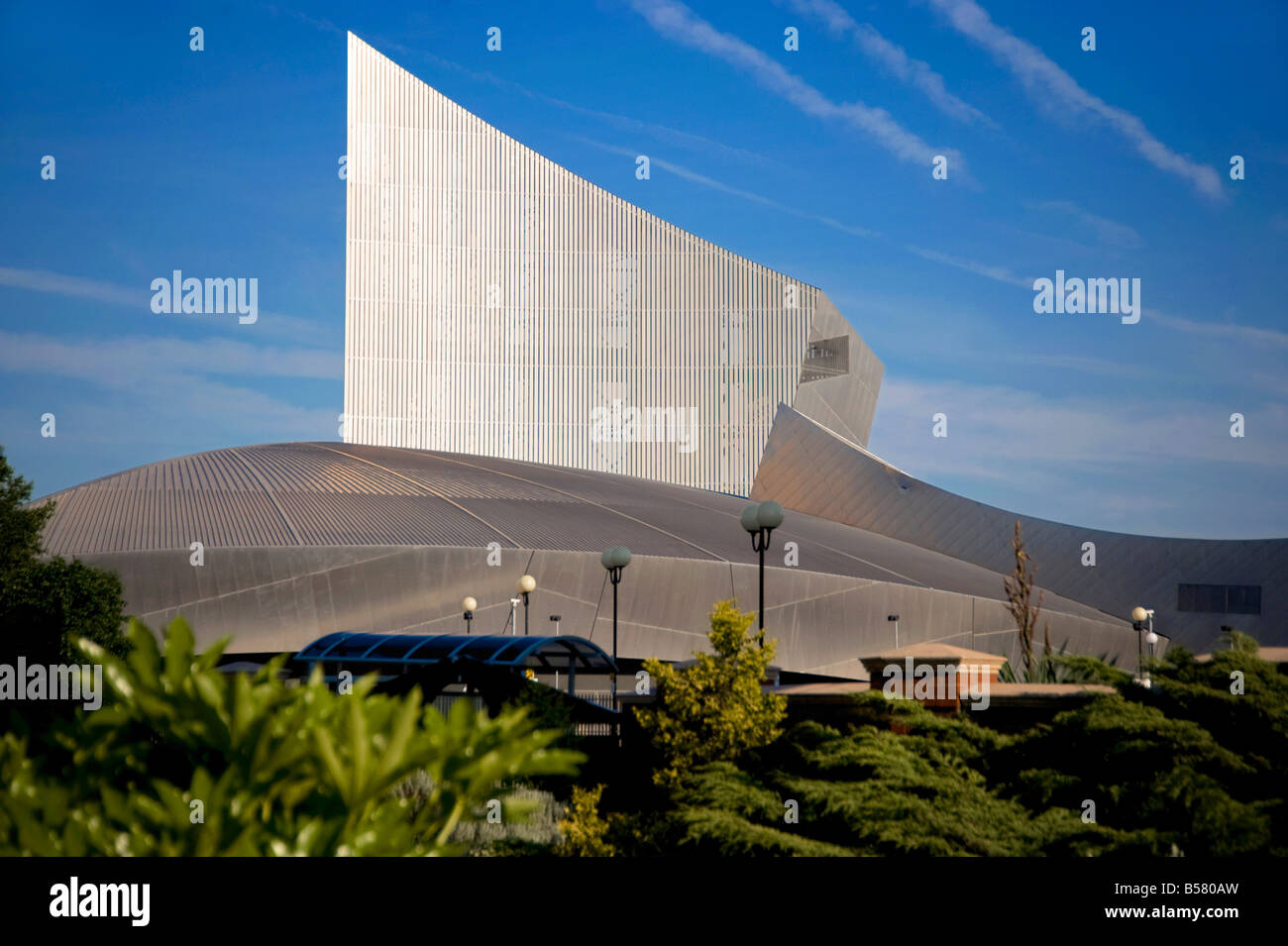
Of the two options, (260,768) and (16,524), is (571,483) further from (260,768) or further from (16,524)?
(260,768)

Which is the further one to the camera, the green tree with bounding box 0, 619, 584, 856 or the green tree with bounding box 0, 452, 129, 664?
the green tree with bounding box 0, 452, 129, 664

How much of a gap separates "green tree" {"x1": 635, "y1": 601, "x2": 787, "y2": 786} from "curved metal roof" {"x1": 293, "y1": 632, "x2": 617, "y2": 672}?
6578mm

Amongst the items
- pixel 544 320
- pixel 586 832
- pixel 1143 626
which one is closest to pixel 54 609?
pixel 586 832

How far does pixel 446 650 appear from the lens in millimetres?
21469

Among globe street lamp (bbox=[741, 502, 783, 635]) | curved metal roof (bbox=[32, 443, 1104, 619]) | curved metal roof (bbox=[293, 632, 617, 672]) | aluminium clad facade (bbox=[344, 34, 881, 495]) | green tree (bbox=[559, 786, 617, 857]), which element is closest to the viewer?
green tree (bbox=[559, 786, 617, 857])

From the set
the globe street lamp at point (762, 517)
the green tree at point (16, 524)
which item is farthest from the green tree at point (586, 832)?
the green tree at point (16, 524)

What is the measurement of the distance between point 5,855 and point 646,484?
147ft

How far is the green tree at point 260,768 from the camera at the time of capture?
3.91 metres

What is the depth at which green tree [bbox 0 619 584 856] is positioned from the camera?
3.91 m

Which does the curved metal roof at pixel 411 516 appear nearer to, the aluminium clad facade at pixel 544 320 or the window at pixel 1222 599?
the window at pixel 1222 599

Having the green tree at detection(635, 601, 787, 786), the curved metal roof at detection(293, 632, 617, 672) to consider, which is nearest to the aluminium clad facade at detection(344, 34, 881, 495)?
the curved metal roof at detection(293, 632, 617, 672)

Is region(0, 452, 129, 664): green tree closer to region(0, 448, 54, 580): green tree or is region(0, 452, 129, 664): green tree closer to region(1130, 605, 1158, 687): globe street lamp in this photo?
region(0, 448, 54, 580): green tree
